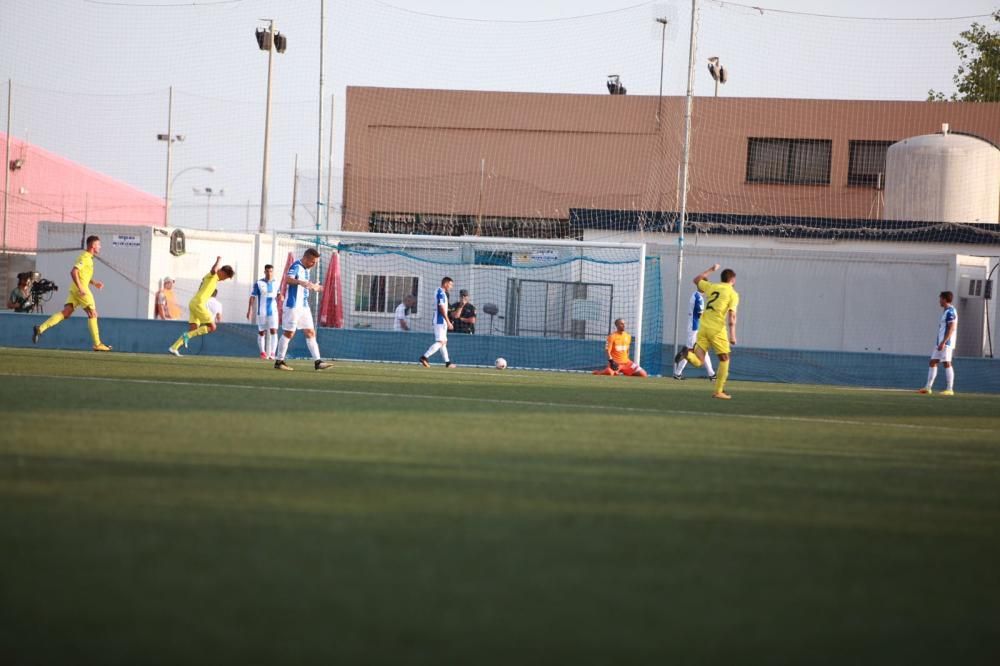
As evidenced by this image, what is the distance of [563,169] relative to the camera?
43.6m

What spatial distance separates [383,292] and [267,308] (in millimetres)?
8982

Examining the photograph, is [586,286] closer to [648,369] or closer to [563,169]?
[648,369]

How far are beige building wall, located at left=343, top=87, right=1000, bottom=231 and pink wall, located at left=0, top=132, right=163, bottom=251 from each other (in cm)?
935

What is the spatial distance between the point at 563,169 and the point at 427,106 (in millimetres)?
5422

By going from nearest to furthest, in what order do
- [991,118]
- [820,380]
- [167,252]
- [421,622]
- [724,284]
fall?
1. [421,622]
2. [724,284]
3. [820,380]
4. [167,252]
5. [991,118]

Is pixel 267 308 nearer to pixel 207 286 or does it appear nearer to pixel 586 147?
pixel 207 286

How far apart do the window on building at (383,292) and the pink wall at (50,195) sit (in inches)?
478

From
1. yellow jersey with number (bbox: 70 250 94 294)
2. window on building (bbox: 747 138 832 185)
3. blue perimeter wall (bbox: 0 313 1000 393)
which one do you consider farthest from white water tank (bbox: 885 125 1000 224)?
yellow jersey with number (bbox: 70 250 94 294)

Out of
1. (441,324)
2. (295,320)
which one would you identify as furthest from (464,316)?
(295,320)

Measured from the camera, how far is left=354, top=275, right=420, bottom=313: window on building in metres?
32.7

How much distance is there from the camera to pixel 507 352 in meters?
26.4

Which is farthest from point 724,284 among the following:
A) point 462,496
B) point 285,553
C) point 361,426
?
point 285,553

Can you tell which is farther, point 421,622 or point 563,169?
point 563,169

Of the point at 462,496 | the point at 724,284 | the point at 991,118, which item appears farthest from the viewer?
the point at 991,118
